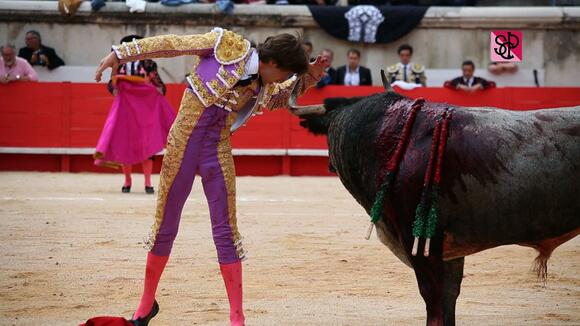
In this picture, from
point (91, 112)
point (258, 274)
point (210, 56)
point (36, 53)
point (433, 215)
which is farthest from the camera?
point (36, 53)

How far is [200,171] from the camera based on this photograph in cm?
353

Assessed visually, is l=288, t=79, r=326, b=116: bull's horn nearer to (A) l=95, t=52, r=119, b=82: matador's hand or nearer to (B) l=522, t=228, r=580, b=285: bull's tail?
(A) l=95, t=52, r=119, b=82: matador's hand

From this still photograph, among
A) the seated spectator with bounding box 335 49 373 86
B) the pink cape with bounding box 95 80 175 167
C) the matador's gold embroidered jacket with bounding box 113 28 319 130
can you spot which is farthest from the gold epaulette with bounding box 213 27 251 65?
the seated spectator with bounding box 335 49 373 86

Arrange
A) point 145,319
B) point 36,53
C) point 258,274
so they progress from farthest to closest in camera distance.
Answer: point 36,53 → point 258,274 → point 145,319

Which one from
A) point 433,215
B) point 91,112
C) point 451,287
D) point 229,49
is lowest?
point 91,112

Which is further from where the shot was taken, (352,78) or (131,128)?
(352,78)

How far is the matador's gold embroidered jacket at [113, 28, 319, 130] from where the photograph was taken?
335 centimetres

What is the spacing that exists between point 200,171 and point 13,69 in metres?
7.81

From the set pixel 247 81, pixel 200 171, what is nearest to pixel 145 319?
pixel 200 171

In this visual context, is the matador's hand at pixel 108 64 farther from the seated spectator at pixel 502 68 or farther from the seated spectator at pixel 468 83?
the seated spectator at pixel 502 68

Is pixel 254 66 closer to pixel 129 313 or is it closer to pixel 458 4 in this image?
pixel 129 313

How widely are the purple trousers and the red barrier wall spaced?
23.4 feet

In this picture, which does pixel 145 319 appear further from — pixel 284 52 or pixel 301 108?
pixel 284 52

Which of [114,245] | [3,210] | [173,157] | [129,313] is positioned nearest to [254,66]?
[173,157]
